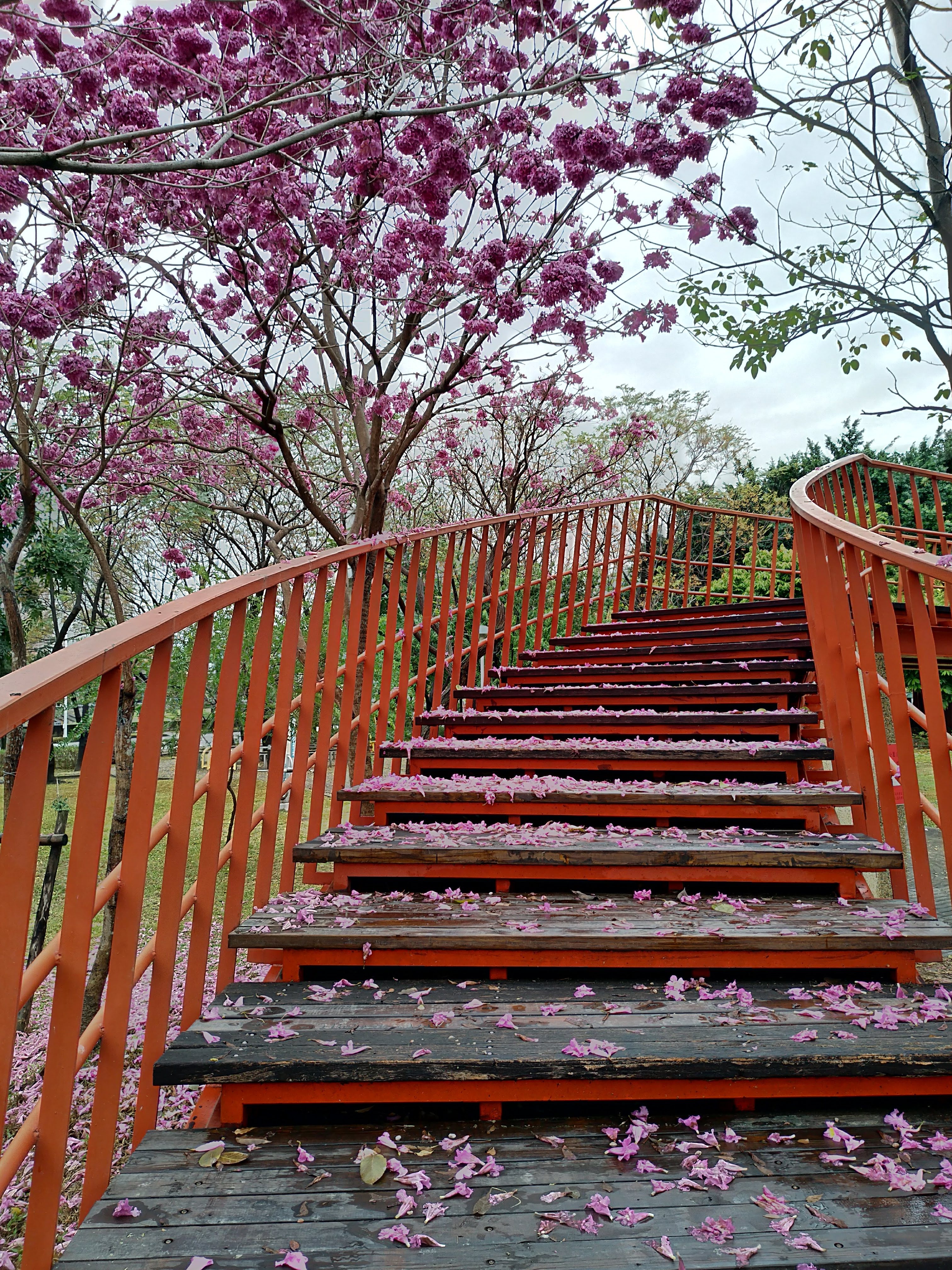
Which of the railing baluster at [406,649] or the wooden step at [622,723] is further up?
the railing baluster at [406,649]

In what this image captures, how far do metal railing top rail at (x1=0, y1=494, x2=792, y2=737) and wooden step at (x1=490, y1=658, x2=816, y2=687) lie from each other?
190 cm

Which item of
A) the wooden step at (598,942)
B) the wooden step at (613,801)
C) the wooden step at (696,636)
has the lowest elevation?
the wooden step at (598,942)

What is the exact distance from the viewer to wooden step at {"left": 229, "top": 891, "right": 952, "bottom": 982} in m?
2.05

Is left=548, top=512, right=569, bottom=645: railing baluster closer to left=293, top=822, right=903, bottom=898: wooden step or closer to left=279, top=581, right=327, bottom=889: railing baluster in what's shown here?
left=279, top=581, right=327, bottom=889: railing baluster

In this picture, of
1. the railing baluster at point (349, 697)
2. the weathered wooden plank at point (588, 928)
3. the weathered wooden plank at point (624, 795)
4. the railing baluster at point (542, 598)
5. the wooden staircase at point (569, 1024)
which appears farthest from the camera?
the railing baluster at point (542, 598)

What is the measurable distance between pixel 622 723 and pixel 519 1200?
2652mm

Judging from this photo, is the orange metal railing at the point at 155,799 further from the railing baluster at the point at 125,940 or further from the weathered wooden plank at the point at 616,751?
the weathered wooden plank at the point at 616,751

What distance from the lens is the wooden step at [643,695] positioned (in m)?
3.90

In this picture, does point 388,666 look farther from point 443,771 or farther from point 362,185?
point 362,185

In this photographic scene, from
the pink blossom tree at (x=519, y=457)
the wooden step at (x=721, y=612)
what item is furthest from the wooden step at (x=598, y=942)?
the pink blossom tree at (x=519, y=457)

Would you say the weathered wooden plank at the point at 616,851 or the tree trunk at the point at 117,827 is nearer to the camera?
the weathered wooden plank at the point at 616,851

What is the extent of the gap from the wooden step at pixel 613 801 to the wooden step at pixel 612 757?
0.16 m

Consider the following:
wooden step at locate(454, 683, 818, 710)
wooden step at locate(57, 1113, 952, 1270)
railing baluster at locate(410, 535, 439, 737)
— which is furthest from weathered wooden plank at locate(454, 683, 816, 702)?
wooden step at locate(57, 1113, 952, 1270)

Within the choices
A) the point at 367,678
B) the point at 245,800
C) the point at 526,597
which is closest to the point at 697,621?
the point at 526,597
